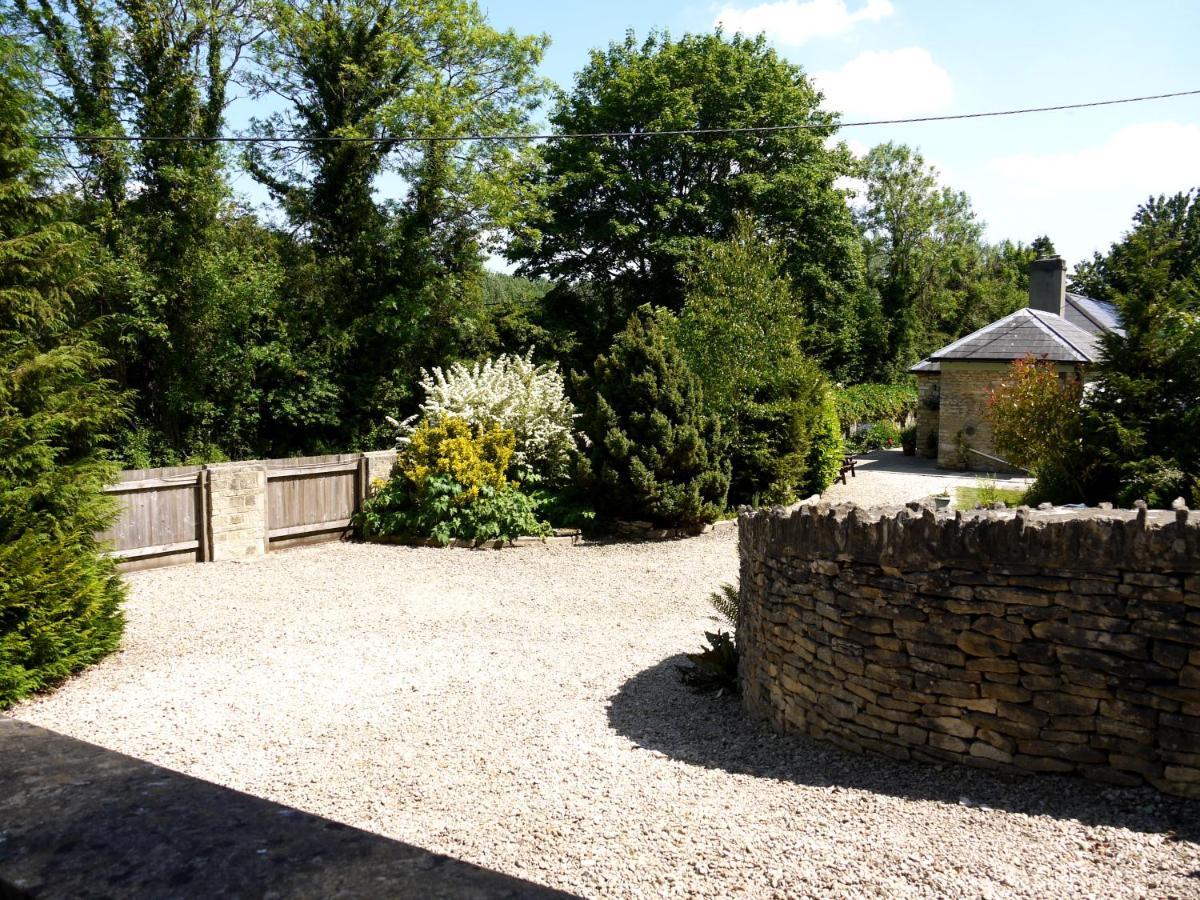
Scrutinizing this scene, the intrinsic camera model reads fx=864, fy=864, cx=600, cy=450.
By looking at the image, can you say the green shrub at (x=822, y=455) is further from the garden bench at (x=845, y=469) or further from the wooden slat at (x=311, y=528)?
the wooden slat at (x=311, y=528)

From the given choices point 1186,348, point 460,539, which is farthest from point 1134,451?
point 460,539

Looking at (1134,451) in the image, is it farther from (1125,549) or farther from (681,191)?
(681,191)

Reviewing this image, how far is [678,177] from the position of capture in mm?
29656

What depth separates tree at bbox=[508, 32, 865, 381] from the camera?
92.6 ft

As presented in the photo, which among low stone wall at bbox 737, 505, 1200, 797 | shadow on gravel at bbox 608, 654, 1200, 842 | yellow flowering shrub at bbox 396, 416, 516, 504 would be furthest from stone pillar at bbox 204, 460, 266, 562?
low stone wall at bbox 737, 505, 1200, 797

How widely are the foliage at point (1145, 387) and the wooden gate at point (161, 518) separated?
12348mm

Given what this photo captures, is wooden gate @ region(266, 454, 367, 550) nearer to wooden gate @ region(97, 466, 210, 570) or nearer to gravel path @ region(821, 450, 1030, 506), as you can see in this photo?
wooden gate @ region(97, 466, 210, 570)

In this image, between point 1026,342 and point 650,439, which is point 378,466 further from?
point 1026,342

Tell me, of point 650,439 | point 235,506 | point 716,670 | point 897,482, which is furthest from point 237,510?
point 897,482

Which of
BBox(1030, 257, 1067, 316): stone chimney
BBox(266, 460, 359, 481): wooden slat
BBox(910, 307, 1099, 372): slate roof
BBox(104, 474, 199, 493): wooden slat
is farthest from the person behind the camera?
BBox(1030, 257, 1067, 316): stone chimney

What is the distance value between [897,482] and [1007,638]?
654 inches

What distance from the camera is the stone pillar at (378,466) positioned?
15016 mm

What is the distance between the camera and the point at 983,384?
23672mm

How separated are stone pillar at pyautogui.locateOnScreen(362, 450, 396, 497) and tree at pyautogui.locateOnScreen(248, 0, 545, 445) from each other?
541cm
